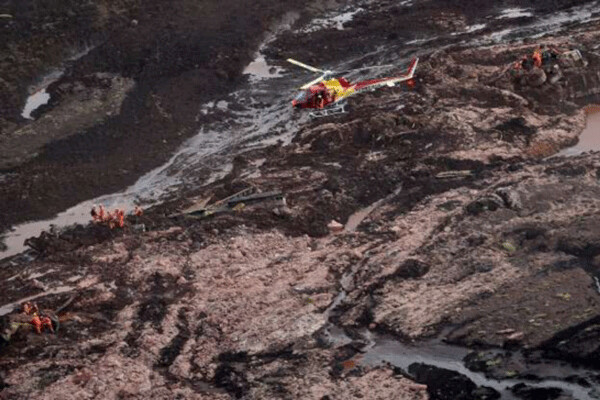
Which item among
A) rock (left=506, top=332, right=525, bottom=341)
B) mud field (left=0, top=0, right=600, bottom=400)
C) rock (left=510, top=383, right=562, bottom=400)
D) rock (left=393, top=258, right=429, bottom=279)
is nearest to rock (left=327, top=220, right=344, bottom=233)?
mud field (left=0, top=0, right=600, bottom=400)

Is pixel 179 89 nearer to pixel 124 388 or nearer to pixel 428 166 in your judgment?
pixel 428 166

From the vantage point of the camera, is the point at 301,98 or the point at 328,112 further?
the point at 328,112

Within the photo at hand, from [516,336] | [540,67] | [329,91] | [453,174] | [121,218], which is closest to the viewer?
[516,336]

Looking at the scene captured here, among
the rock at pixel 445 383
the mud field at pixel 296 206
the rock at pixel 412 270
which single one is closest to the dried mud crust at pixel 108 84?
the mud field at pixel 296 206

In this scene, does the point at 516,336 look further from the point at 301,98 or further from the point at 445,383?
the point at 301,98

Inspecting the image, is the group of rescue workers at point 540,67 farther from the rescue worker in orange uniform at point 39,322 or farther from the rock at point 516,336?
the rescue worker in orange uniform at point 39,322

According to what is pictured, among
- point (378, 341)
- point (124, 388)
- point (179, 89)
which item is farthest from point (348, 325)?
point (179, 89)

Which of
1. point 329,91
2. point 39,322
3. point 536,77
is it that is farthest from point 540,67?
point 39,322
